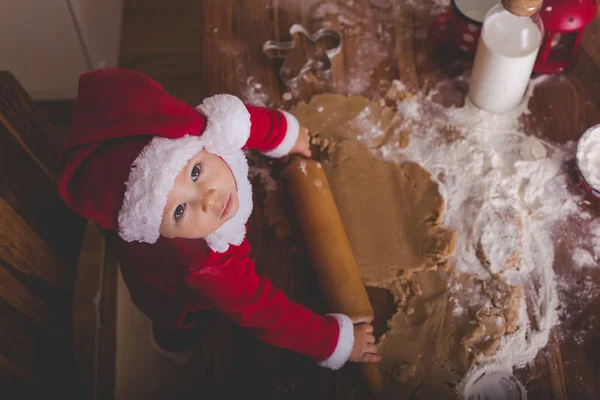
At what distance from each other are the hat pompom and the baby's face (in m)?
0.02

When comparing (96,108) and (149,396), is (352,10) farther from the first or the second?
(149,396)

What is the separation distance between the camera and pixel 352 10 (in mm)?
1204

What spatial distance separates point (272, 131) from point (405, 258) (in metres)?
0.32

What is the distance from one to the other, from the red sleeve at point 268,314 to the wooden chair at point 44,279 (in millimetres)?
345

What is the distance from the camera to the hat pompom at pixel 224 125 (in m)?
0.82

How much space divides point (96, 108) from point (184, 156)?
0.13 m

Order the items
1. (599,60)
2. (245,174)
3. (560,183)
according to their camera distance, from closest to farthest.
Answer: (245,174) < (560,183) < (599,60)

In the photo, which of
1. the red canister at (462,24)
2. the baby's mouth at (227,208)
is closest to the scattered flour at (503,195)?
the red canister at (462,24)

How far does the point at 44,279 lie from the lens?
1.08m

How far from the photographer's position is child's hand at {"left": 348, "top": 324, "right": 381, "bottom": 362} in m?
0.88

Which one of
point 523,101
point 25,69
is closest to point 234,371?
point 523,101

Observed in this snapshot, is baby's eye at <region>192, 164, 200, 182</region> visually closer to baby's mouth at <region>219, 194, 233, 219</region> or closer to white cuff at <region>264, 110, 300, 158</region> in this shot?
baby's mouth at <region>219, 194, 233, 219</region>

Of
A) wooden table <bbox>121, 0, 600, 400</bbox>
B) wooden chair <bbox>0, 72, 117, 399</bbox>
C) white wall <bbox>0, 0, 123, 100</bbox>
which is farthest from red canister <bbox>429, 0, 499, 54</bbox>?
white wall <bbox>0, 0, 123, 100</bbox>

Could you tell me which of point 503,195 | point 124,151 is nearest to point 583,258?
point 503,195
